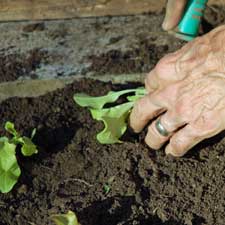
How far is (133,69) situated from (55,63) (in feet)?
A: 0.84

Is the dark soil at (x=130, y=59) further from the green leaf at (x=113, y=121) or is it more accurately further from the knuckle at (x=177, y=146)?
the knuckle at (x=177, y=146)

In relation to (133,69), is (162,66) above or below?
above

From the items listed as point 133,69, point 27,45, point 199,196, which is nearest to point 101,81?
point 133,69

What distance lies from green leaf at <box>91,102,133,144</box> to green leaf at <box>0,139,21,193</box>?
0.78 feet

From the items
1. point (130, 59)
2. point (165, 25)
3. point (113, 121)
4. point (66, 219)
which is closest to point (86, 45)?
point (130, 59)

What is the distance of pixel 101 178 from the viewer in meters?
1.93

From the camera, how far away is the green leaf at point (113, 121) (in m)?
1.96

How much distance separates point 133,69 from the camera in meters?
2.32

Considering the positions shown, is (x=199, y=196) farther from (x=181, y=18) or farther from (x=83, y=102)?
(x=181, y=18)

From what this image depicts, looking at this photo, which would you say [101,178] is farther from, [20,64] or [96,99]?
[20,64]

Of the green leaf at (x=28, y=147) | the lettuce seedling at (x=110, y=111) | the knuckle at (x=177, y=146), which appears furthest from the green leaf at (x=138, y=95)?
the green leaf at (x=28, y=147)

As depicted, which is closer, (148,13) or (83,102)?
(83,102)

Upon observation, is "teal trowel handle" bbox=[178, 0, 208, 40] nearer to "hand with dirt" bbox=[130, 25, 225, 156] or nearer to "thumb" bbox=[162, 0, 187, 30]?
"thumb" bbox=[162, 0, 187, 30]

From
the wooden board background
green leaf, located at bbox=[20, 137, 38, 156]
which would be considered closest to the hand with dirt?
green leaf, located at bbox=[20, 137, 38, 156]
